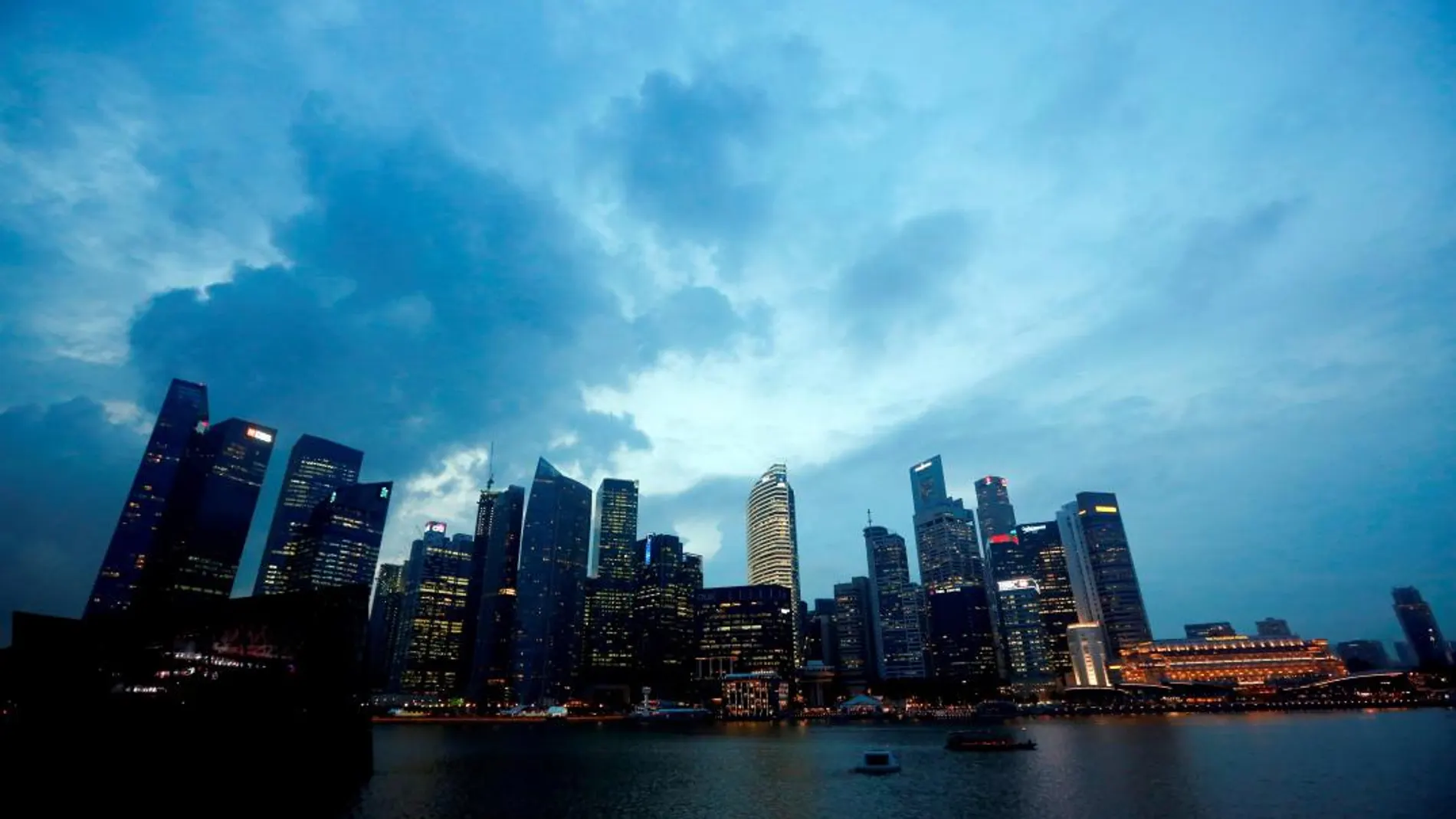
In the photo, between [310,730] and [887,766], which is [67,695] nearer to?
[310,730]

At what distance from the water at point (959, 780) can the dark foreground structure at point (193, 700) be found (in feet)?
34.2

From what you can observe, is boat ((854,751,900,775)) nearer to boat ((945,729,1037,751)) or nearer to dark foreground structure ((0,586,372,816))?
boat ((945,729,1037,751))

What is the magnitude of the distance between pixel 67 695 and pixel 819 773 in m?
72.6

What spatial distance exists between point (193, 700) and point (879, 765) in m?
68.6

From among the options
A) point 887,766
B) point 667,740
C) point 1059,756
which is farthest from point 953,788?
point 667,740

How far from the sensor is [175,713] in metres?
66.2

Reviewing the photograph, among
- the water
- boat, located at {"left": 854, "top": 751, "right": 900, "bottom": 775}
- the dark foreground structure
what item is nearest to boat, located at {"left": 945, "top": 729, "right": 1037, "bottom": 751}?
the water

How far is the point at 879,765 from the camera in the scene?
236ft

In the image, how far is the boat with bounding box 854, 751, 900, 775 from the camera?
71625 mm

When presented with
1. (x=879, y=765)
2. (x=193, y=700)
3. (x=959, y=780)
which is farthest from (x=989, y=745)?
(x=193, y=700)

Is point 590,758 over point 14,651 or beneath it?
beneath

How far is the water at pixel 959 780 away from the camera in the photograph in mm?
48719

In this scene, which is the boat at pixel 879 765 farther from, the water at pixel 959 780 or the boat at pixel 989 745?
the boat at pixel 989 745

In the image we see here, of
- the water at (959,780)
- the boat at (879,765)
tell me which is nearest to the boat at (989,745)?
the water at (959,780)
